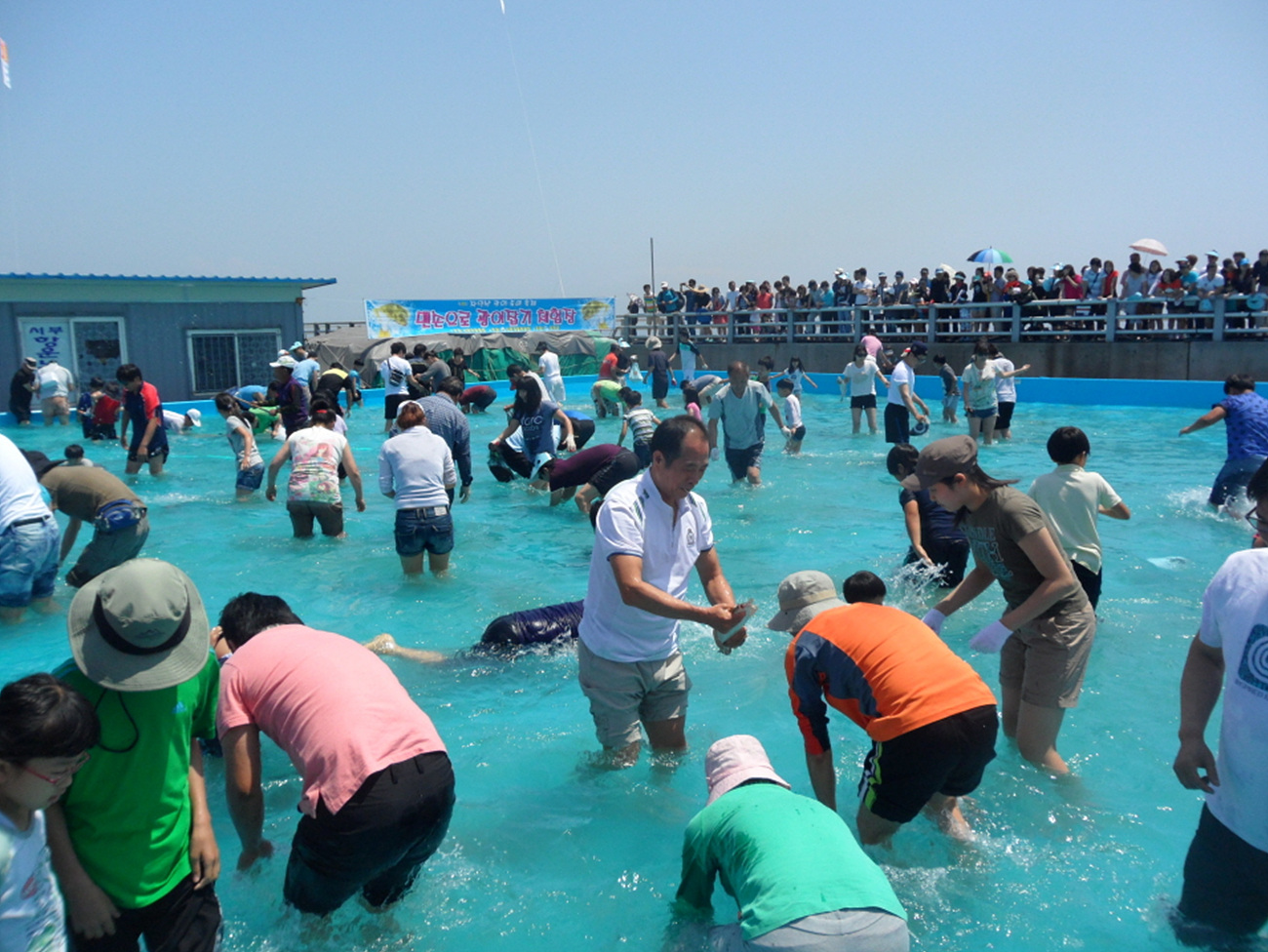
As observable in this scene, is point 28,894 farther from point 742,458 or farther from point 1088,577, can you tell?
point 742,458

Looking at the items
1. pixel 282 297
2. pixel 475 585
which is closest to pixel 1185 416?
pixel 475 585

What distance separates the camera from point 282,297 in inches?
983

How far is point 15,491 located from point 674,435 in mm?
4503

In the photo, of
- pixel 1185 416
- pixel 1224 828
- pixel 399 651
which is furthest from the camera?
pixel 1185 416

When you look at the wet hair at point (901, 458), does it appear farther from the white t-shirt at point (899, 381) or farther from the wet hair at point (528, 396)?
the white t-shirt at point (899, 381)

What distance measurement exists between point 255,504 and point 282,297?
1473 cm

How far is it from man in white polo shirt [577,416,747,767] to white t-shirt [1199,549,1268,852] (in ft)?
5.26

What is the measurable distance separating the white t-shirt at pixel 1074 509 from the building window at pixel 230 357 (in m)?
23.0

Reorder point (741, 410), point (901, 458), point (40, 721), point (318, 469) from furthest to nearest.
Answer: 1. point (741, 410)
2. point (318, 469)
3. point (901, 458)
4. point (40, 721)

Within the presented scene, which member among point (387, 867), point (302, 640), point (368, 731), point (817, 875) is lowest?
point (387, 867)

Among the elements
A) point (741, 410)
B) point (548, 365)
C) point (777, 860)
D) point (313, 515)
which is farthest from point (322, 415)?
point (548, 365)

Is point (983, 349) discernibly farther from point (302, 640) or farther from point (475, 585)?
point (302, 640)

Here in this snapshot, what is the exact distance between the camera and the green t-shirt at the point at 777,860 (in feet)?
7.60

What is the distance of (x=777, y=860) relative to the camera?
2.40 m
